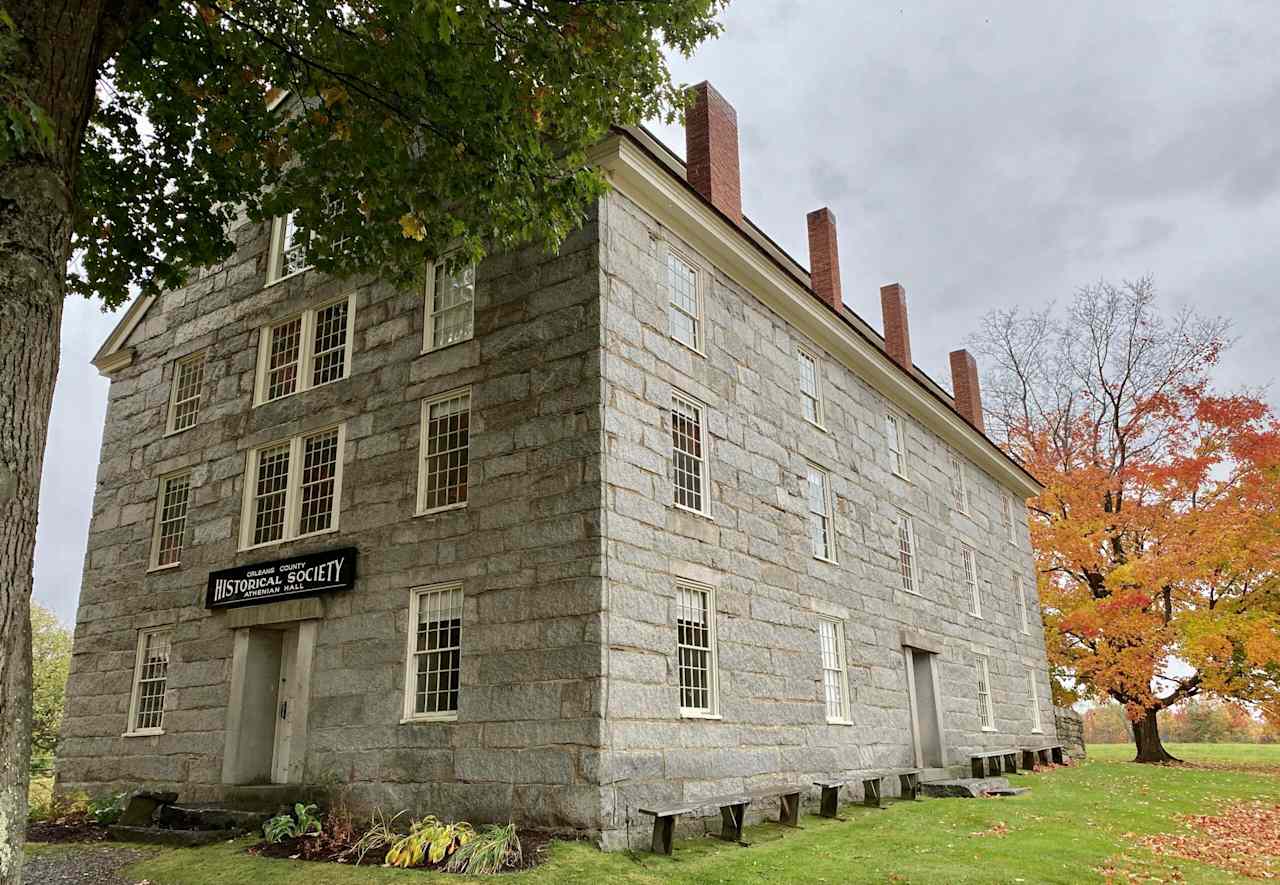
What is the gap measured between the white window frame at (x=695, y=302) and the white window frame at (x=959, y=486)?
11512mm

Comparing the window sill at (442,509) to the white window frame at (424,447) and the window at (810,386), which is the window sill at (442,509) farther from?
the window at (810,386)

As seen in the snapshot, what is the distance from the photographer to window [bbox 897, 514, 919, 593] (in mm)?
19609

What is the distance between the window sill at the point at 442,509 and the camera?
1238cm

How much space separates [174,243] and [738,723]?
949 cm

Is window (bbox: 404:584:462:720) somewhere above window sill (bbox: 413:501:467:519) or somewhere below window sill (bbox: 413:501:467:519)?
below

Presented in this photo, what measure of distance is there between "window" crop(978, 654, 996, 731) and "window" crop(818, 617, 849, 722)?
7.43 metres

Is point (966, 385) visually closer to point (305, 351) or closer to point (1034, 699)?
point (1034, 699)

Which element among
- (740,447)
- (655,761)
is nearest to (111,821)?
(655,761)

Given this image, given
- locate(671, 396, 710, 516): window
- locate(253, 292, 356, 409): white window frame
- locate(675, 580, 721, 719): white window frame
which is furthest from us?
locate(253, 292, 356, 409): white window frame

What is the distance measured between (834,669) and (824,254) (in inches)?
370

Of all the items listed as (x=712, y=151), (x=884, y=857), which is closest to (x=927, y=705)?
(x=884, y=857)

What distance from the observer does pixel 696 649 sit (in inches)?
489

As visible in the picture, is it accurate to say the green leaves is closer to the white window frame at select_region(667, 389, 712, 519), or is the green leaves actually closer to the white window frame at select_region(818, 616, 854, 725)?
the white window frame at select_region(667, 389, 712, 519)

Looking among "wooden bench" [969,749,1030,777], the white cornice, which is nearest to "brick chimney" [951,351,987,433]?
the white cornice
